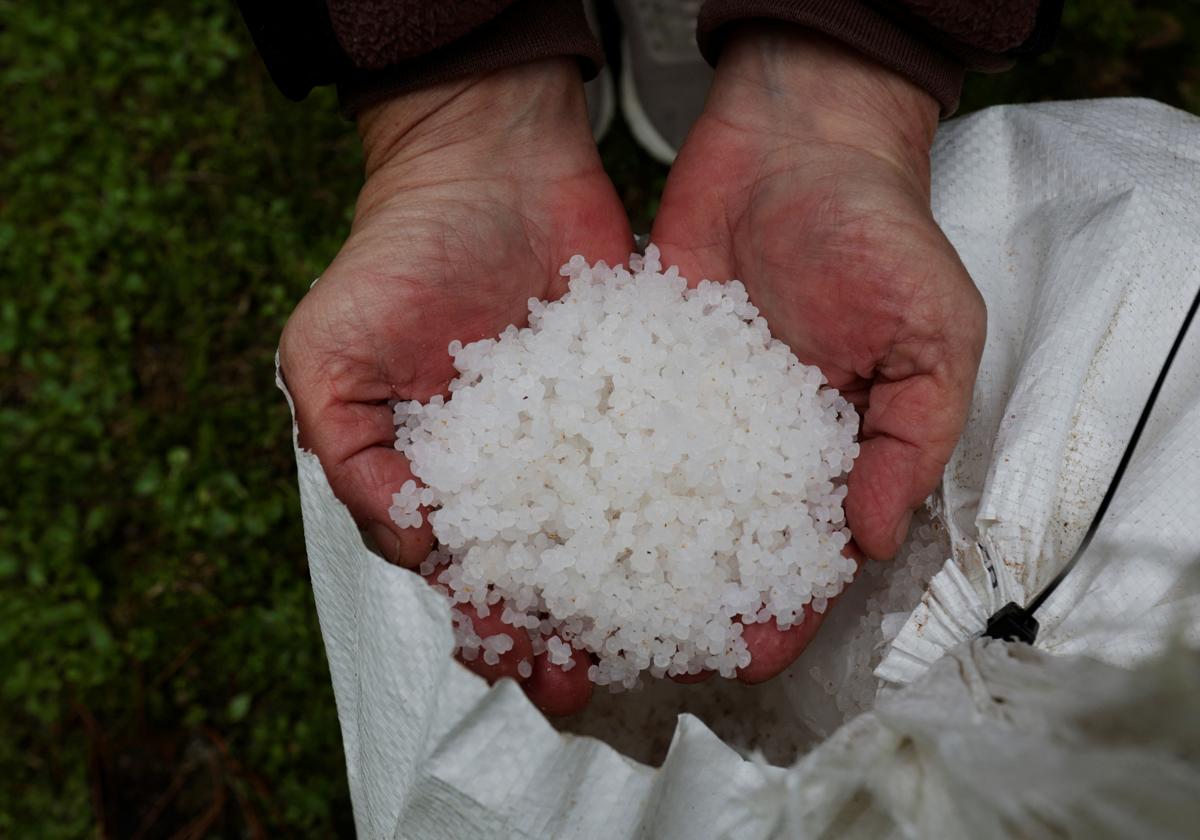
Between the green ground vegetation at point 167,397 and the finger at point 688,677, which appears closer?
the finger at point 688,677

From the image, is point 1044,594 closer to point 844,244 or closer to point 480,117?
point 844,244

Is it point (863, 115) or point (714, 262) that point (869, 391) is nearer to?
point (714, 262)

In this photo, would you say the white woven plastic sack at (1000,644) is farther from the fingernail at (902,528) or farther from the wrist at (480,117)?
the wrist at (480,117)

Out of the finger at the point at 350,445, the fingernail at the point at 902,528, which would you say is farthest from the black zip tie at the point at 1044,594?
the finger at the point at 350,445

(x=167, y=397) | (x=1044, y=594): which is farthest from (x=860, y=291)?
(x=167, y=397)

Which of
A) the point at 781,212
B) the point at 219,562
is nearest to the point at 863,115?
the point at 781,212
